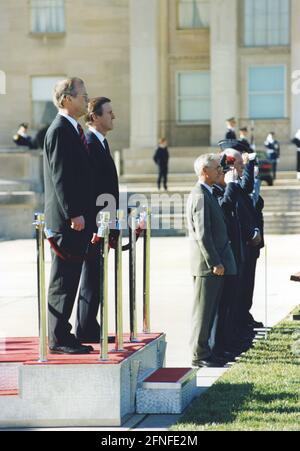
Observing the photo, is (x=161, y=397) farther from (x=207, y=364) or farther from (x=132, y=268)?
(x=207, y=364)

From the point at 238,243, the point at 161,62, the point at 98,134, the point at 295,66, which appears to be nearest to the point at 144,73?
the point at 161,62

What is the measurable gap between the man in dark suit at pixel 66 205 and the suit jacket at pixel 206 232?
5.89 ft

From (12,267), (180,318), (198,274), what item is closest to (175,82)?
(12,267)

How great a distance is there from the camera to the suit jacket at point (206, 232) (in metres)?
11.0

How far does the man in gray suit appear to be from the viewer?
1098 cm

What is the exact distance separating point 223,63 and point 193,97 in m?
2.89

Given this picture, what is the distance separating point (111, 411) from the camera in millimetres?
8602

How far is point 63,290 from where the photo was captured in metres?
9.30

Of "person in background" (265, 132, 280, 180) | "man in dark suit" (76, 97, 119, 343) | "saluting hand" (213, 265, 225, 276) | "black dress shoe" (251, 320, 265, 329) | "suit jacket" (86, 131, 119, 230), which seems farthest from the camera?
"person in background" (265, 132, 280, 180)

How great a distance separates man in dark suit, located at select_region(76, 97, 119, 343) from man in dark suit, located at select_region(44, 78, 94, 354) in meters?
0.48

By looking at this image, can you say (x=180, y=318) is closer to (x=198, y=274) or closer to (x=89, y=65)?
(x=198, y=274)

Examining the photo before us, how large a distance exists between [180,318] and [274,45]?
32.0 meters

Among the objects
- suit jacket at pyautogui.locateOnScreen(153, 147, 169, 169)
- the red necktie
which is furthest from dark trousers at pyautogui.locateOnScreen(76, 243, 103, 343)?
suit jacket at pyautogui.locateOnScreen(153, 147, 169, 169)

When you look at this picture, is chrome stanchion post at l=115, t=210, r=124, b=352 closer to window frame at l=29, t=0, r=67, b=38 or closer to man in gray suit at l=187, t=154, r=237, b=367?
man in gray suit at l=187, t=154, r=237, b=367
